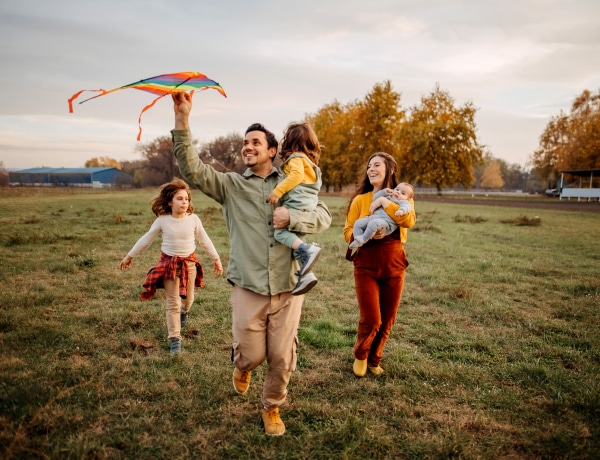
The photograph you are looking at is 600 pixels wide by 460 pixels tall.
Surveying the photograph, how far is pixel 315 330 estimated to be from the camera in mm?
5520

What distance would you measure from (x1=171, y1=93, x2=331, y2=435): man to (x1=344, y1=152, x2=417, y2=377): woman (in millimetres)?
1094

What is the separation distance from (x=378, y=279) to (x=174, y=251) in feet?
8.50

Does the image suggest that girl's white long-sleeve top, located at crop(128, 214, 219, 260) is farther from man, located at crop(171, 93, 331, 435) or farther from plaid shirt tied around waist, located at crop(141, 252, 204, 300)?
man, located at crop(171, 93, 331, 435)

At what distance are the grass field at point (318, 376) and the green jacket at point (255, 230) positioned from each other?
127 cm

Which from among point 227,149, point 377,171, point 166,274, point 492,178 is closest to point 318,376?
point 166,274

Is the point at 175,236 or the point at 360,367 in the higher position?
the point at 175,236

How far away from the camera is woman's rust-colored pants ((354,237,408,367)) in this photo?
13.6ft

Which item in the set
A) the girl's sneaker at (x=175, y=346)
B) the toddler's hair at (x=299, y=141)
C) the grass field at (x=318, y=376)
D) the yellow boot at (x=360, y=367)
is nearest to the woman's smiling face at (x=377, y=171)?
the toddler's hair at (x=299, y=141)

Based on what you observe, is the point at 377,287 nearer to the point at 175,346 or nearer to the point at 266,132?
the point at 266,132

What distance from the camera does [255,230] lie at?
129 inches

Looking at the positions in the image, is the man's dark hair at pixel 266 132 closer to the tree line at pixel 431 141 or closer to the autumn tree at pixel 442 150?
the tree line at pixel 431 141

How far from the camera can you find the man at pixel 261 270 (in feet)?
10.4

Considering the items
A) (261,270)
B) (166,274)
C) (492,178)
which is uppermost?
(492,178)

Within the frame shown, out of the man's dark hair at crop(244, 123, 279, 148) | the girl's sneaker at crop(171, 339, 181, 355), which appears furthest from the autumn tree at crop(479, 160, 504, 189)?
the man's dark hair at crop(244, 123, 279, 148)
